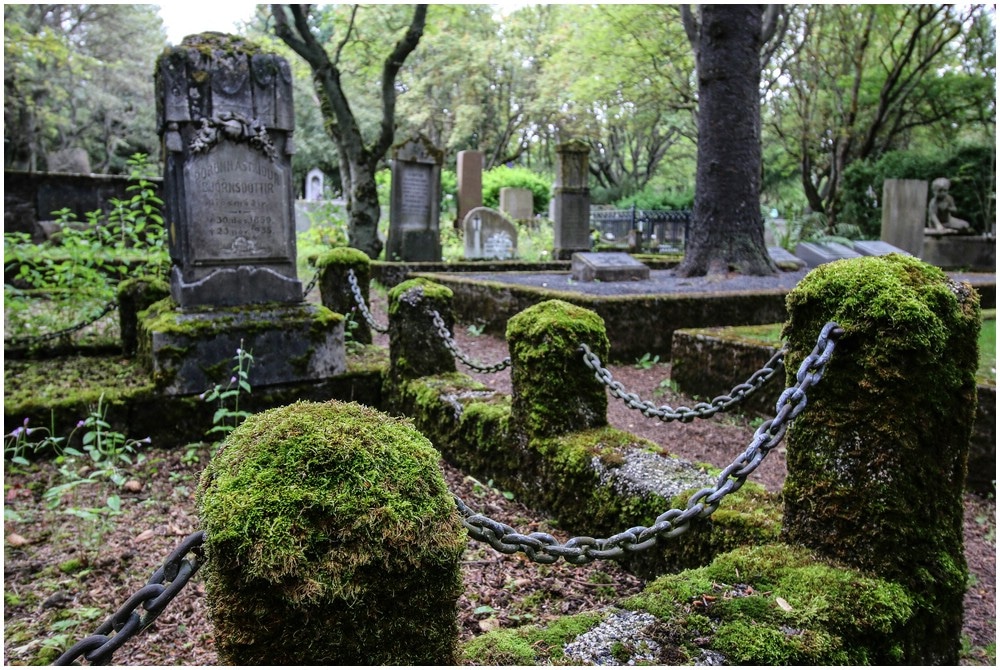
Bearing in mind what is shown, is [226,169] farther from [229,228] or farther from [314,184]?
[314,184]

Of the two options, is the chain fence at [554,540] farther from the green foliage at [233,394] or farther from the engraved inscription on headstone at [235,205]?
the engraved inscription on headstone at [235,205]

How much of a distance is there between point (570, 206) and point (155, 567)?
15.2 metres

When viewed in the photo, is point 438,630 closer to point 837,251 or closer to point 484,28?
point 837,251

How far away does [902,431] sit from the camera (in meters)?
2.26

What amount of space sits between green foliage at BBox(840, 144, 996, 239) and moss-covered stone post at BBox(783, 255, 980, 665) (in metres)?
21.3

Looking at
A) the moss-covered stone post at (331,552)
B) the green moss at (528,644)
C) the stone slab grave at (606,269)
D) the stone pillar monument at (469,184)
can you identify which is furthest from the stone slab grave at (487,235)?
the moss-covered stone post at (331,552)

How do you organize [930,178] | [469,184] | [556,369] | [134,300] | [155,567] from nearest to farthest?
[155,567] < [556,369] < [134,300] < [469,184] < [930,178]

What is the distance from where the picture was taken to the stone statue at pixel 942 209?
19.2 m

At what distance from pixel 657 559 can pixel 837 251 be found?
13.0 metres

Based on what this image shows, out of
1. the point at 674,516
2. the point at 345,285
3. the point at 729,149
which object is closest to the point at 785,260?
the point at 729,149

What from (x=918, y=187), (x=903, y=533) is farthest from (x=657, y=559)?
(x=918, y=187)

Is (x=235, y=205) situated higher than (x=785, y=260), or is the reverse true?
(x=235, y=205)

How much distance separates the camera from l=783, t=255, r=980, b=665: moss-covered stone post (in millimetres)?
2240

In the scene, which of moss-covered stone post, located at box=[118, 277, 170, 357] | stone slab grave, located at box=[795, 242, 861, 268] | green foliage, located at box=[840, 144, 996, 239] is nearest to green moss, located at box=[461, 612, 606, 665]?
moss-covered stone post, located at box=[118, 277, 170, 357]
